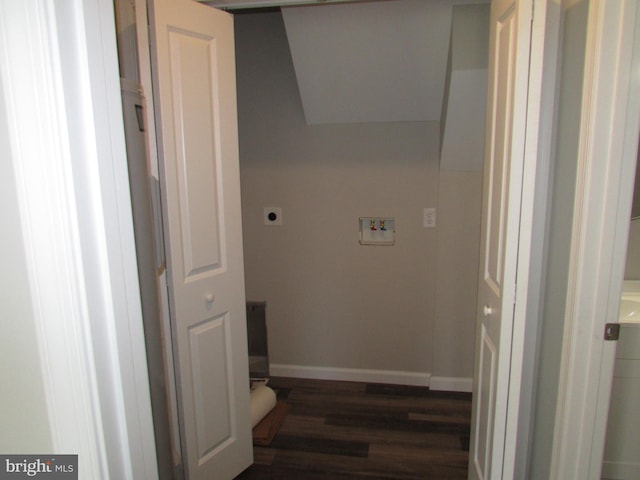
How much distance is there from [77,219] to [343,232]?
2159mm

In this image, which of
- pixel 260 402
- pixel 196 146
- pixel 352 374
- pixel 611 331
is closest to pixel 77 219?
pixel 196 146

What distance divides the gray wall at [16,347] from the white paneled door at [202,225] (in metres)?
0.87

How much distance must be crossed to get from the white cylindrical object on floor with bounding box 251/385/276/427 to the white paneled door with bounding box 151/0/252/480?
0.38 meters

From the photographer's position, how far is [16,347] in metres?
0.63

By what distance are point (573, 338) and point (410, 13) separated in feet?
5.17

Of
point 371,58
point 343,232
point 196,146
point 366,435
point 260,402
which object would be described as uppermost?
point 371,58

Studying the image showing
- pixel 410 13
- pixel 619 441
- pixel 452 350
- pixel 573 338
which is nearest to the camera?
pixel 573 338

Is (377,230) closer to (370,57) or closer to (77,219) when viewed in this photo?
(370,57)

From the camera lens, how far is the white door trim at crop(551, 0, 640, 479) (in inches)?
38.7

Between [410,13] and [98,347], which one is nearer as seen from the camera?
[98,347]

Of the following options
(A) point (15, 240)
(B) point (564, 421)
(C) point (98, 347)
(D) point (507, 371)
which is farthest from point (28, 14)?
(B) point (564, 421)

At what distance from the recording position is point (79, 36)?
0.56 metres

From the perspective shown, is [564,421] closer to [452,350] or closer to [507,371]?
[507,371]

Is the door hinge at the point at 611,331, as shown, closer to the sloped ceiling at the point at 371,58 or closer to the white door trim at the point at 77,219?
the white door trim at the point at 77,219
